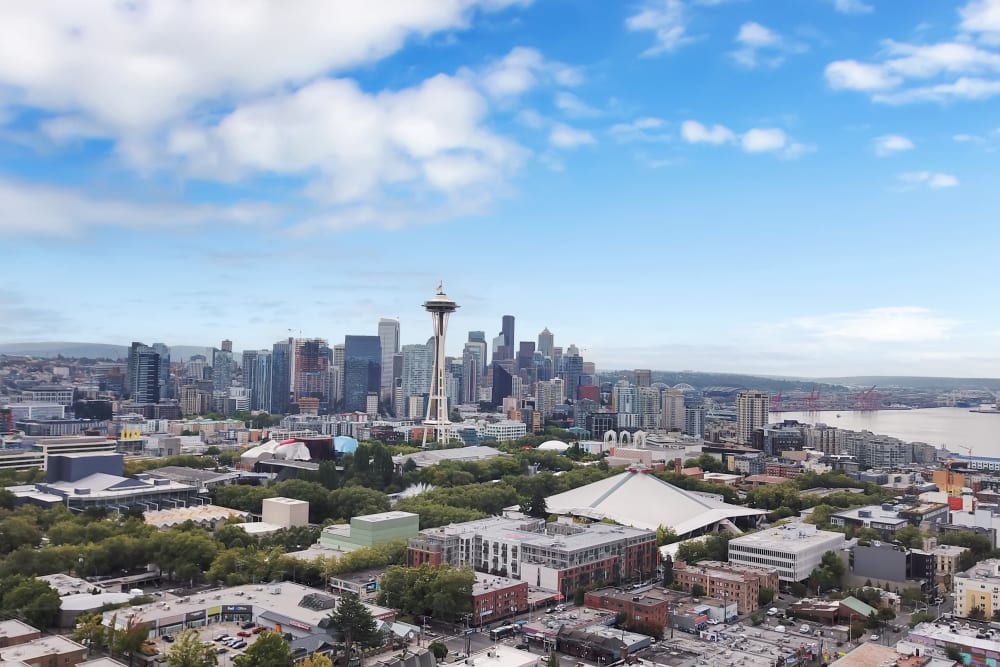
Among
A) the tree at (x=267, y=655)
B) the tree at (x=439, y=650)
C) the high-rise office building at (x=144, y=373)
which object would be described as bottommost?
the tree at (x=439, y=650)

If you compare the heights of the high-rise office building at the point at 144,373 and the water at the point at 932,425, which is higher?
the high-rise office building at the point at 144,373

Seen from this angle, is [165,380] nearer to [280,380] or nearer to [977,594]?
[280,380]

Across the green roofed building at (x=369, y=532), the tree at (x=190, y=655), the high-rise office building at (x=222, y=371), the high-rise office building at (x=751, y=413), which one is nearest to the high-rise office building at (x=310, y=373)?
the high-rise office building at (x=222, y=371)

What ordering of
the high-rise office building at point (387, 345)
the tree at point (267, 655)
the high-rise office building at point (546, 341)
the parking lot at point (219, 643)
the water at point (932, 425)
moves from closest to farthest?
the tree at point (267, 655), the parking lot at point (219, 643), the water at point (932, 425), the high-rise office building at point (387, 345), the high-rise office building at point (546, 341)

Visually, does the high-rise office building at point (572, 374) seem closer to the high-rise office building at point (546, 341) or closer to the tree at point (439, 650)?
the high-rise office building at point (546, 341)

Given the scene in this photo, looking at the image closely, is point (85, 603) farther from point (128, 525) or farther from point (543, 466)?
point (543, 466)

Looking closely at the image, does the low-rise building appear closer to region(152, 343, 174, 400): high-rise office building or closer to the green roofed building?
the green roofed building
